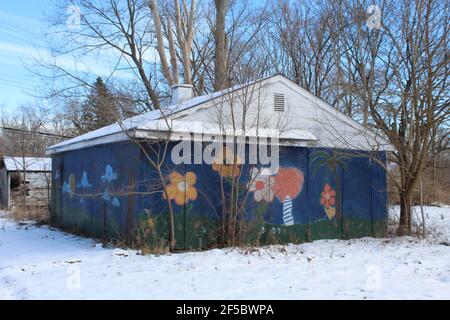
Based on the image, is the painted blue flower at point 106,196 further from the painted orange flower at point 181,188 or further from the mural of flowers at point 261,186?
the mural of flowers at point 261,186

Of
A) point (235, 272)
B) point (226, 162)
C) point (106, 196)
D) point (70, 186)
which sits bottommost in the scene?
point (235, 272)

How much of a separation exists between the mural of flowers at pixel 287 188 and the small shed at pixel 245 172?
2 cm

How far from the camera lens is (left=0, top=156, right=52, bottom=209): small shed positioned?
23.9 metres

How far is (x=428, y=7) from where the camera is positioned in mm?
11188

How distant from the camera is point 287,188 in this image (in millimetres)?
11195

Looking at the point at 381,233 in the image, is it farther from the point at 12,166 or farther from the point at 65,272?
the point at 12,166

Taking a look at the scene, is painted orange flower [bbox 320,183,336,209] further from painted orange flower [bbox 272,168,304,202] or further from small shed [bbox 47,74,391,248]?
painted orange flower [bbox 272,168,304,202]

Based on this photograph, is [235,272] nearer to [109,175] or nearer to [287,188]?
[287,188]

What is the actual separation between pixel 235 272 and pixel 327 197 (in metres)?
4.70

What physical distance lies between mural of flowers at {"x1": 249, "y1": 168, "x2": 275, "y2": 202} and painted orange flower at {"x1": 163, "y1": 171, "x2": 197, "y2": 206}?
4.45 ft

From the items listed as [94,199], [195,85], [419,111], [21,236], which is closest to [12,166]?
[195,85]

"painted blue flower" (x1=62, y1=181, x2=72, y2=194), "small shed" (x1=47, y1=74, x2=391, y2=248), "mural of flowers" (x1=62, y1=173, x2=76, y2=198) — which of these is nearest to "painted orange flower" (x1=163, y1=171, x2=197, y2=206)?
"small shed" (x1=47, y1=74, x2=391, y2=248)

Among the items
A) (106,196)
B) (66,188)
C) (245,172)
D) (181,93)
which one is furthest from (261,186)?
(66,188)

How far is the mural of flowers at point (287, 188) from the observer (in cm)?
1108
